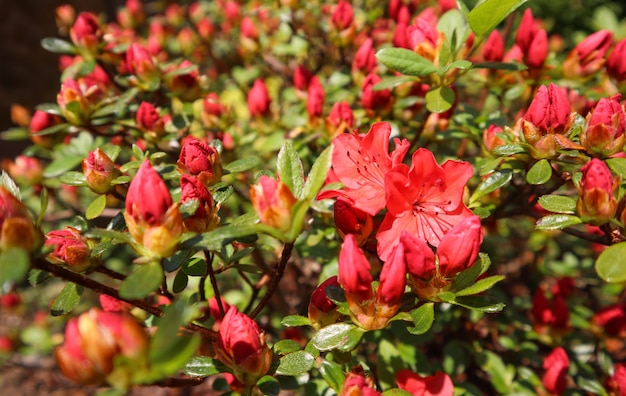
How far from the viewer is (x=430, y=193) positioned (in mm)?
1117

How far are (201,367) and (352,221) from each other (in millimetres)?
448

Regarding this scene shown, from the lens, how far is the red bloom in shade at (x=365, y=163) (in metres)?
1.10

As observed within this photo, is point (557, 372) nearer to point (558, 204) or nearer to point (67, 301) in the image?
point (558, 204)

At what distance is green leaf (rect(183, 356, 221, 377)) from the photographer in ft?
3.25

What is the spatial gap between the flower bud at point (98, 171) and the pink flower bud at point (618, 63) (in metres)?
1.54

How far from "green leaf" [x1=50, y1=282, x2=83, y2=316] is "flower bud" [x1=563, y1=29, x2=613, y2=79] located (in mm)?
1701

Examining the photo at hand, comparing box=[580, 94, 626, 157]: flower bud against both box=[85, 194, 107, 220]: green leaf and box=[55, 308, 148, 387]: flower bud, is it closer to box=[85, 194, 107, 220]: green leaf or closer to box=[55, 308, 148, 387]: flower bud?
box=[55, 308, 148, 387]: flower bud

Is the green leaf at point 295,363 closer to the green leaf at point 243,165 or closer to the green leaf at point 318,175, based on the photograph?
the green leaf at point 318,175

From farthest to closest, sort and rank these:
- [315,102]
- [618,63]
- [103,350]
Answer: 1. [315,102]
2. [618,63]
3. [103,350]

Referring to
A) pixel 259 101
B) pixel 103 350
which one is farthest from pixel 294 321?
pixel 259 101

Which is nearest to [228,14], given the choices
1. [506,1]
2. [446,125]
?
[446,125]

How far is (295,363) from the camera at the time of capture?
1019 millimetres

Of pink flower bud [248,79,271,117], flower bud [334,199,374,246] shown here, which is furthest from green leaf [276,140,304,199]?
pink flower bud [248,79,271,117]

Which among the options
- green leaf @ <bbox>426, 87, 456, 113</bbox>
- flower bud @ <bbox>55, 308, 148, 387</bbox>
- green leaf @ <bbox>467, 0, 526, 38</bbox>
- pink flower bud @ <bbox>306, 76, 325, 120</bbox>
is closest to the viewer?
flower bud @ <bbox>55, 308, 148, 387</bbox>
